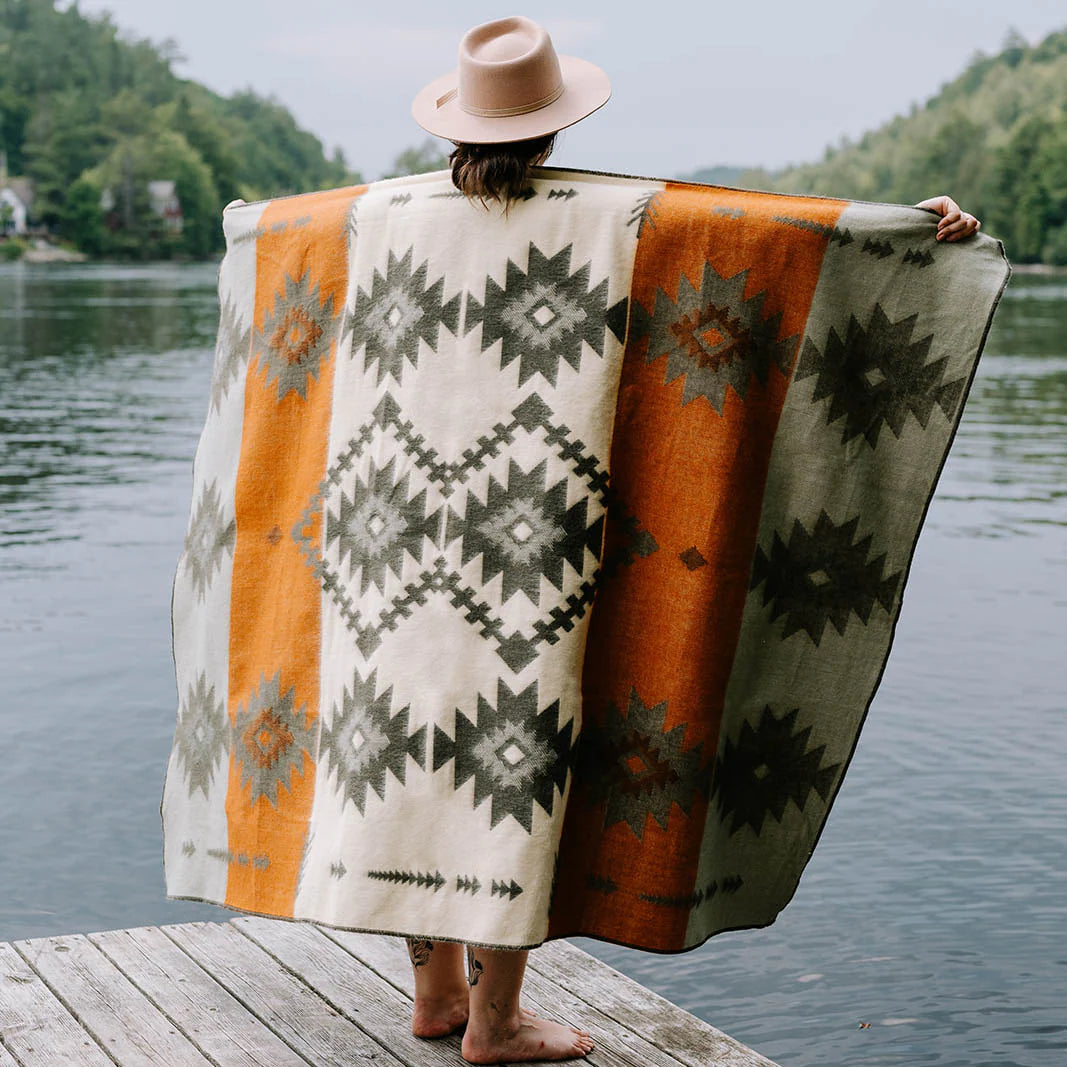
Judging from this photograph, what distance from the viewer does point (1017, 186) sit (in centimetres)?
8262

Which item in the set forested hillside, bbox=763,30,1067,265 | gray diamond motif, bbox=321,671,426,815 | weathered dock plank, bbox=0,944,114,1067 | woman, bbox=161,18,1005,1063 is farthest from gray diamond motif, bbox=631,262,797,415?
forested hillside, bbox=763,30,1067,265

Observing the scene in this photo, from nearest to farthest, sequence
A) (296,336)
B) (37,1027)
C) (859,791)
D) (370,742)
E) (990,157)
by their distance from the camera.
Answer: (370,742) < (296,336) < (37,1027) < (859,791) < (990,157)

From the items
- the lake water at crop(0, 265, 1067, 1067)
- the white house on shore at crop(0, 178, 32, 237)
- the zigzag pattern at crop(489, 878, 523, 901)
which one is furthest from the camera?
the white house on shore at crop(0, 178, 32, 237)

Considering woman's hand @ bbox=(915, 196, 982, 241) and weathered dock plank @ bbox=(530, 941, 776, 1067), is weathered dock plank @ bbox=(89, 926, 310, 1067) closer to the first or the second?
weathered dock plank @ bbox=(530, 941, 776, 1067)

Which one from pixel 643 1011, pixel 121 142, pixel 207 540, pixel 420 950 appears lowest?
pixel 643 1011

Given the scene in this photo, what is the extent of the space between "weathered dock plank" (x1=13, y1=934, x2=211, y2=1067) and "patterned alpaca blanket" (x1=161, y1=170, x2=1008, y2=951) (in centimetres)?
45

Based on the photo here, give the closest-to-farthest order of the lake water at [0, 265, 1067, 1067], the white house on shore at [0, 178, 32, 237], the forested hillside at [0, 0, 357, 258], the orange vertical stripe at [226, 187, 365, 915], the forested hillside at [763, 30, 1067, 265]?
the orange vertical stripe at [226, 187, 365, 915] < the lake water at [0, 265, 1067, 1067] < the forested hillside at [763, 30, 1067, 265] < the white house on shore at [0, 178, 32, 237] < the forested hillside at [0, 0, 357, 258]

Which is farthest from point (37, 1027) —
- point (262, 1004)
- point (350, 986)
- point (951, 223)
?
point (951, 223)

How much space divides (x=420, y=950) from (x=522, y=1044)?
0.81 feet

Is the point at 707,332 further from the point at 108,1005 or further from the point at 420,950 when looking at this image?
the point at 108,1005

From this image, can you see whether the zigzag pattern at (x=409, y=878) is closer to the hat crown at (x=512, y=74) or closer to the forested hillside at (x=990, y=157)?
the hat crown at (x=512, y=74)

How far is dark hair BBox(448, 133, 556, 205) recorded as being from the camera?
242 cm

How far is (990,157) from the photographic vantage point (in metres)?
88.8

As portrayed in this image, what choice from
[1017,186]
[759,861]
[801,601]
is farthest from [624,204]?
[1017,186]
